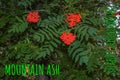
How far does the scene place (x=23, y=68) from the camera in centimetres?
223

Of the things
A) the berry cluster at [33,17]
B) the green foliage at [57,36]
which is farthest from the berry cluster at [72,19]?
the berry cluster at [33,17]

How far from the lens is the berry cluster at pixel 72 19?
6.34 feet

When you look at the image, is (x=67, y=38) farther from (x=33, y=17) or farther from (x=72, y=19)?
(x=33, y=17)

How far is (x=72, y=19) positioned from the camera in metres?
1.92

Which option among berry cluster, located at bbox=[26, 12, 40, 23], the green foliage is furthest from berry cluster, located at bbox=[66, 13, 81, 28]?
berry cluster, located at bbox=[26, 12, 40, 23]

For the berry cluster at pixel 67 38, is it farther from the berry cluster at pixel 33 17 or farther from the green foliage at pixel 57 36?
the berry cluster at pixel 33 17

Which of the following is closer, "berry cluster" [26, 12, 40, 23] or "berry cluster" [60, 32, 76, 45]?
"berry cluster" [60, 32, 76, 45]

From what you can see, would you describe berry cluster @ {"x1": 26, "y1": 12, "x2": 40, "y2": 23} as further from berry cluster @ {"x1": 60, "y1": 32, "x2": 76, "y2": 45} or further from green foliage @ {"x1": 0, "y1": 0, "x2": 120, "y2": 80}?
berry cluster @ {"x1": 60, "y1": 32, "x2": 76, "y2": 45}

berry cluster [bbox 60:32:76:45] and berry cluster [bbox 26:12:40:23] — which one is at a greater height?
berry cluster [bbox 26:12:40:23]

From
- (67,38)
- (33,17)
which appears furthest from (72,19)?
(33,17)

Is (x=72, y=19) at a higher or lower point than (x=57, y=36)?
higher

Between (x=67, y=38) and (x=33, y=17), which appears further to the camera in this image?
(x=33, y=17)

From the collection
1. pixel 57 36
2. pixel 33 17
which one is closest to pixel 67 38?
pixel 57 36

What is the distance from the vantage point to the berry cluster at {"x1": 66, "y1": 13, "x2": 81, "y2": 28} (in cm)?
193
